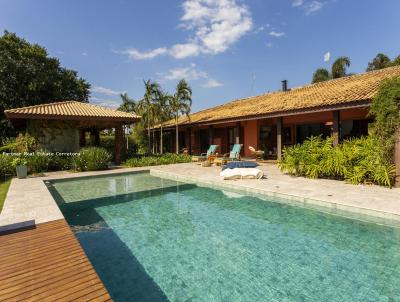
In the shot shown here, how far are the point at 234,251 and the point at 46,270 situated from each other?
3143mm

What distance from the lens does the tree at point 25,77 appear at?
26.7 m

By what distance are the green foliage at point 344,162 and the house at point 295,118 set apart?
1.35 meters

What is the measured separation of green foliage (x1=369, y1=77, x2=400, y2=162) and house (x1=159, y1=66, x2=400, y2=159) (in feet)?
3.47

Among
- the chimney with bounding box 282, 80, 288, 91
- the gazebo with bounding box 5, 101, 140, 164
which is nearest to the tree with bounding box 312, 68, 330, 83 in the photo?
the chimney with bounding box 282, 80, 288, 91

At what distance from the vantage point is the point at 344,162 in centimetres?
977

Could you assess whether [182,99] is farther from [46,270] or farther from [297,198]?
[46,270]

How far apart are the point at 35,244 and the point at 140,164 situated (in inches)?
527

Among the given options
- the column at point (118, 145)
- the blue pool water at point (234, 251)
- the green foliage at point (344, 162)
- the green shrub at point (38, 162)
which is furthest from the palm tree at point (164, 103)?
the blue pool water at point (234, 251)

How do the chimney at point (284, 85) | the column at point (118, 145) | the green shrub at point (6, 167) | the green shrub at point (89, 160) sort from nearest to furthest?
the green shrub at point (6, 167)
the green shrub at point (89, 160)
the column at point (118, 145)
the chimney at point (284, 85)

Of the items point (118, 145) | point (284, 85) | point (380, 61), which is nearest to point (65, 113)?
point (118, 145)

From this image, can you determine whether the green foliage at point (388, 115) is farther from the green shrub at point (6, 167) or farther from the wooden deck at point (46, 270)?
the green shrub at point (6, 167)

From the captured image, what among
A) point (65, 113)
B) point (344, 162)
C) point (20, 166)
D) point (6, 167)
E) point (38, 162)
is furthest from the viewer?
point (65, 113)

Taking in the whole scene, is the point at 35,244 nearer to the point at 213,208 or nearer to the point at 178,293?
the point at 178,293

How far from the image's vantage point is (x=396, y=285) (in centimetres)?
374
